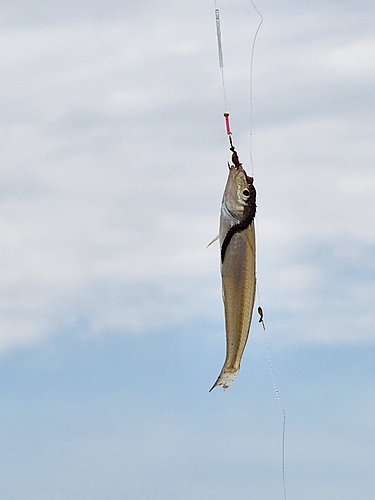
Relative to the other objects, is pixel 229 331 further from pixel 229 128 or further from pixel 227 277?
pixel 229 128

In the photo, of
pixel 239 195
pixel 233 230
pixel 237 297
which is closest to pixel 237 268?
pixel 237 297

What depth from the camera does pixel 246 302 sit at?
79.4ft

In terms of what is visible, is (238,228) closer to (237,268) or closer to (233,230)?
(233,230)

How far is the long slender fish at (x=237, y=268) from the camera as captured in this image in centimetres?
2417

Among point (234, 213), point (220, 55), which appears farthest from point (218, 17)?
point (234, 213)

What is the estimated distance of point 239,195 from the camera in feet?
80.2

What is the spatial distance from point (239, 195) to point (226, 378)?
2.59 metres

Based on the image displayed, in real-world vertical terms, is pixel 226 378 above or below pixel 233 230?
below

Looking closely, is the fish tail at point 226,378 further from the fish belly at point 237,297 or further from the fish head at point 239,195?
the fish head at point 239,195

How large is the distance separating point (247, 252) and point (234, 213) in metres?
0.58

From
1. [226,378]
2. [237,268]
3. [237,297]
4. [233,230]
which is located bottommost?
[226,378]

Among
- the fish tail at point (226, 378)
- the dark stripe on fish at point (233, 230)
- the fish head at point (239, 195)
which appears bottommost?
the fish tail at point (226, 378)

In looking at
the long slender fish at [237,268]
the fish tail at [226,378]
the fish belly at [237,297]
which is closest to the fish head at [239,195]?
the long slender fish at [237,268]

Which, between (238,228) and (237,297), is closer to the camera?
(237,297)
